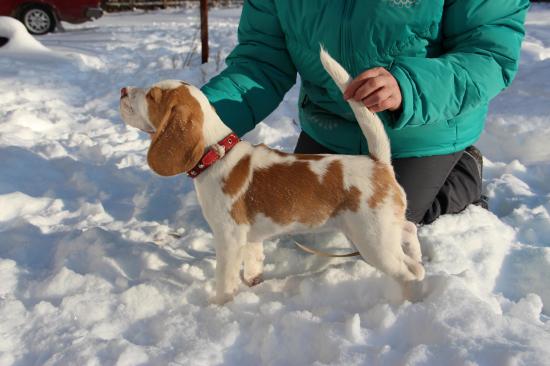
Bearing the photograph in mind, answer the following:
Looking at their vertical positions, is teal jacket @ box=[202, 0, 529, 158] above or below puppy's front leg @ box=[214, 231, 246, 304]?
above

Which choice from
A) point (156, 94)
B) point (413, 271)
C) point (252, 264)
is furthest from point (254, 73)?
point (413, 271)

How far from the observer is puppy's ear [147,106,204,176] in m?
1.86

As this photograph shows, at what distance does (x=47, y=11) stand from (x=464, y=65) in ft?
34.2

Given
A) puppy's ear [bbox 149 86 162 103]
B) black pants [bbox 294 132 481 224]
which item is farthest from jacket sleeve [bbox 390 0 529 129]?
puppy's ear [bbox 149 86 162 103]

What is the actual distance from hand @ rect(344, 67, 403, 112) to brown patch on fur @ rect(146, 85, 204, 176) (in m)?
0.56

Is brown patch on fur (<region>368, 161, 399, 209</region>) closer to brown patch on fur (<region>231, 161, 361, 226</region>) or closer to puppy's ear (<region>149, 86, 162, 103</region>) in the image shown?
brown patch on fur (<region>231, 161, 361, 226</region>)

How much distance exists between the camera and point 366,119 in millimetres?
1872

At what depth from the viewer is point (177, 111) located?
6.14 ft

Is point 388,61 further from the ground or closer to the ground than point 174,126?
further from the ground

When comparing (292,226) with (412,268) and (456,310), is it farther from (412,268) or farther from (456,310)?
(456,310)

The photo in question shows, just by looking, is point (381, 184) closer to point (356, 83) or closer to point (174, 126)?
point (356, 83)

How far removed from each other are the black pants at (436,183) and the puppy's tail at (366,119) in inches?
26.4

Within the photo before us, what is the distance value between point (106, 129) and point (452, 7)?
10.1 ft

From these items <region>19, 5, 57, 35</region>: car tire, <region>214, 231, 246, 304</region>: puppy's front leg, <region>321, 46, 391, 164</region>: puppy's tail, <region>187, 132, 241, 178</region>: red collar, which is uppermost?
<region>321, 46, 391, 164</region>: puppy's tail
